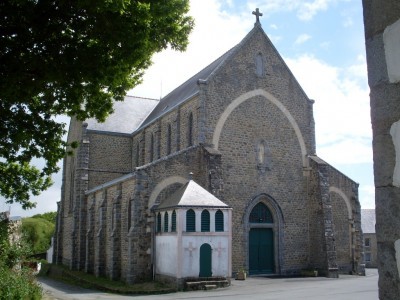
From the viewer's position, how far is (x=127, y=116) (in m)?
37.8

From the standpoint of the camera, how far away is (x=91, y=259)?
2855cm

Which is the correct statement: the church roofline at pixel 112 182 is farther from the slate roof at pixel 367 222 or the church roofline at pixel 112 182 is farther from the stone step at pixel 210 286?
the slate roof at pixel 367 222

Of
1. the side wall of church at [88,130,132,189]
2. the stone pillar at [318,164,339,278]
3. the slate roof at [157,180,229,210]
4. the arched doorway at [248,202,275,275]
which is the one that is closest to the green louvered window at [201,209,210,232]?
the slate roof at [157,180,229,210]

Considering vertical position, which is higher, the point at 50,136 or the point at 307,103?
the point at 307,103

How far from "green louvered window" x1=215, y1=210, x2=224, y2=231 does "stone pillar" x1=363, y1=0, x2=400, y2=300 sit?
1809 centimetres

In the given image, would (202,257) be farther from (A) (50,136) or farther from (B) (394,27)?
(B) (394,27)

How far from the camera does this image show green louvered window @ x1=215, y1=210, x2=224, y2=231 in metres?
20.5

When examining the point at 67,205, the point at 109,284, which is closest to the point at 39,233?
the point at 67,205

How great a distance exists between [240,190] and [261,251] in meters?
3.67

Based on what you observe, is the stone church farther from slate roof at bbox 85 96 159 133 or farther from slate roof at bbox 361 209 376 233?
slate roof at bbox 361 209 376 233

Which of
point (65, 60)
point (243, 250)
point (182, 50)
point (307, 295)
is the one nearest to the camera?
point (65, 60)

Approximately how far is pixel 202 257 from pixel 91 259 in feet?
37.7

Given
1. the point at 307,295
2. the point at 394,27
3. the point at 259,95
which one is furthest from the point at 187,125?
the point at 394,27

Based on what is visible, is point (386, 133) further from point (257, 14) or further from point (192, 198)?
point (257, 14)
